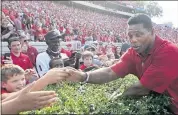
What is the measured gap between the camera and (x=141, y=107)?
275 cm

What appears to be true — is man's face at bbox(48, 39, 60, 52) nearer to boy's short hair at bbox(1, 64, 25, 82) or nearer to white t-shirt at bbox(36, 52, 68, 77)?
white t-shirt at bbox(36, 52, 68, 77)

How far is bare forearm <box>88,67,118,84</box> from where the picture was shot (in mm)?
3771

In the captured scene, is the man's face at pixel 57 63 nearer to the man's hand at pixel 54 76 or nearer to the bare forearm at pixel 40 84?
the man's hand at pixel 54 76

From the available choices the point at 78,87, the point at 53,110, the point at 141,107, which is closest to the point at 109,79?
the point at 78,87

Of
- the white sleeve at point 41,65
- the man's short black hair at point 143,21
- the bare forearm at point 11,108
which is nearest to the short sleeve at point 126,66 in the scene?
the man's short black hair at point 143,21

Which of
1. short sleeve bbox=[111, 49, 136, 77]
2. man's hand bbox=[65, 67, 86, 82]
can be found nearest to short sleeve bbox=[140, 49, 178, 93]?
short sleeve bbox=[111, 49, 136, 77]

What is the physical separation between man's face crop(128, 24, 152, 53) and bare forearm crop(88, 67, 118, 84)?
1.82 ft

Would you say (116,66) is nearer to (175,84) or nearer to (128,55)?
(128,55)

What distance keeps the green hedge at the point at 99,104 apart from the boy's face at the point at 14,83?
16.8 inches

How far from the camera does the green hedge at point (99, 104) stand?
2326 mm

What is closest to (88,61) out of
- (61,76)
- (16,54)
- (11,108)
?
(16,54)

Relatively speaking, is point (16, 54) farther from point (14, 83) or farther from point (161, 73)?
point (161, 73)

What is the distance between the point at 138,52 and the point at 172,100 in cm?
66

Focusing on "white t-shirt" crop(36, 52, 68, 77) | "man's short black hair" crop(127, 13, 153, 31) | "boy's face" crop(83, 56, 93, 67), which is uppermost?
"man's short black hair" crop(127, 13, 153, 31)
